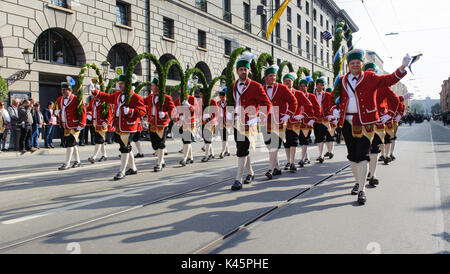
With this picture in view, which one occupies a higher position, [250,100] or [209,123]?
[250,100]

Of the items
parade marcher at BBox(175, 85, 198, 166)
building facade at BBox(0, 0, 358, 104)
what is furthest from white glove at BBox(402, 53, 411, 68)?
building facade at BBox(0, 0, 358, 104)

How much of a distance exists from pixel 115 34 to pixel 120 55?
1.31m

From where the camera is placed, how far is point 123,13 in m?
19.5

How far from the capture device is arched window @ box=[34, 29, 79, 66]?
15807 millimetres

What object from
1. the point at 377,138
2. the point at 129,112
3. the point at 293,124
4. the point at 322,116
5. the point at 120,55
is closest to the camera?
the point at 377,138

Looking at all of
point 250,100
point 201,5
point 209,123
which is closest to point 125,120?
point 250,100

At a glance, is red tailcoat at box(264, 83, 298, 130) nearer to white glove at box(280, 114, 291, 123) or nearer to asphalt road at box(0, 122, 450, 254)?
white glove at box(280, 114, 291, 123)

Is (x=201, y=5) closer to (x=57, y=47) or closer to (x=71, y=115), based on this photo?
(x=57, y=47)

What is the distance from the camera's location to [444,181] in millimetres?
6574

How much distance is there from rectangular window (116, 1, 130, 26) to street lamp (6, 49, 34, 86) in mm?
6053

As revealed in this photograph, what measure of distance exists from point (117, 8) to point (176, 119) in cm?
1231

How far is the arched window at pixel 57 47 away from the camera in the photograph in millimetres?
15807
